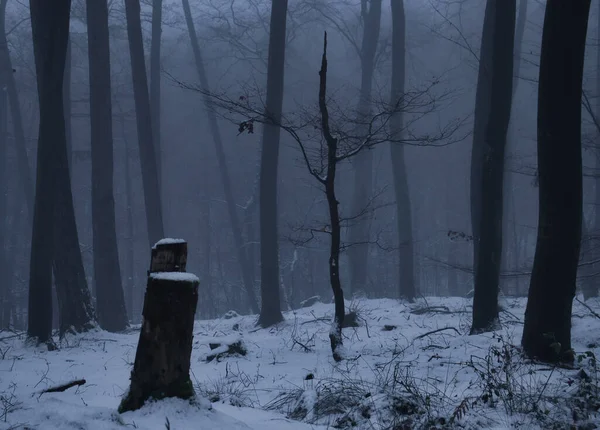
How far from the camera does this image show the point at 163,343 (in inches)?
141

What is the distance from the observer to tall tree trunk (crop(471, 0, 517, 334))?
28.3ft

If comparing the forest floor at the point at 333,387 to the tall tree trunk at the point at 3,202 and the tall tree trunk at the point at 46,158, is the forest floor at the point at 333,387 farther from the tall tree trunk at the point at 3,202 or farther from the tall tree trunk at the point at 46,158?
the tall tree trunk at the point at 3,202

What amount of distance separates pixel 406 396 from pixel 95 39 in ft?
42.4

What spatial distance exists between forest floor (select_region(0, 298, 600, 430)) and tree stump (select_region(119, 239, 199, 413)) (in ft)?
0.38

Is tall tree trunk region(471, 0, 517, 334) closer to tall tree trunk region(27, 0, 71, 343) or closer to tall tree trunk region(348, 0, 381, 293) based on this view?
tall tree trunk region(27, 0, 71, 343)

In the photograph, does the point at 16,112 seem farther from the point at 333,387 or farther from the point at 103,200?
the point at 333,387

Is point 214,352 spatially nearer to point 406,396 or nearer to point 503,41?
point 406,396

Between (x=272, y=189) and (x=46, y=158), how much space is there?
16.5 ft

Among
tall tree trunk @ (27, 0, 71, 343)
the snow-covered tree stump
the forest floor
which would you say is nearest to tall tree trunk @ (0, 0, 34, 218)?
tall tree trunk @ (27, 0, 71, 343)

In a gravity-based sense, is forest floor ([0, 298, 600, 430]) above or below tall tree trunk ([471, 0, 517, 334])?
below

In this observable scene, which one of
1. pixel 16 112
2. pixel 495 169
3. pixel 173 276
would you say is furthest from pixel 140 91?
pixel 173 276

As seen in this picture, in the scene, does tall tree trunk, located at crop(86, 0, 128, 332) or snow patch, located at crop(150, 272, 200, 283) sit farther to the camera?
tall tree trunk, located at crop(86, 0, 128, 332)

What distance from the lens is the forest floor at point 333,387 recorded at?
11.5 ft

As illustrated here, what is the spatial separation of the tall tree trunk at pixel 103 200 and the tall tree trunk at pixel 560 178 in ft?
34.7
